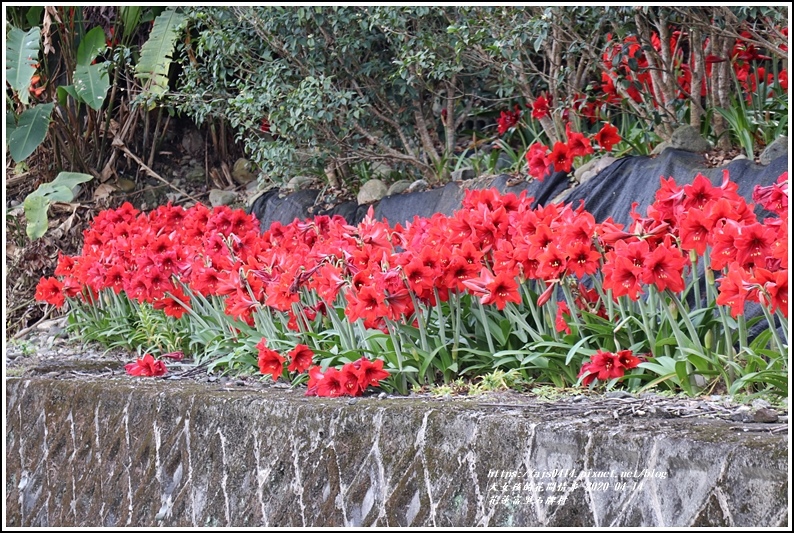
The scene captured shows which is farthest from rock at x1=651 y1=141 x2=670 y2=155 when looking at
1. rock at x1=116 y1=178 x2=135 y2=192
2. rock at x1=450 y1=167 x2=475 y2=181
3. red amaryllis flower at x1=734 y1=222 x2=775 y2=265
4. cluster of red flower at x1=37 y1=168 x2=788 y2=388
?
rock at x1=116 y1=178 x2=135 y2=192

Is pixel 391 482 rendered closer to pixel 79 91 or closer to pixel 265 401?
pixel 265 401

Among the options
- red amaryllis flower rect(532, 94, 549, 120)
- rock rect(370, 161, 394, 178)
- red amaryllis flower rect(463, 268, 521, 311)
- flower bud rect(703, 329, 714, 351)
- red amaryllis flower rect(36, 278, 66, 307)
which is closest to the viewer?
flower bud rect(703, 329, 714, 351)

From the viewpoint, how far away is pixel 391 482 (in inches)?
106

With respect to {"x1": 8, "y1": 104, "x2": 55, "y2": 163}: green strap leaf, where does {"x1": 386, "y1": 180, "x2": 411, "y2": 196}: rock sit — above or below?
below

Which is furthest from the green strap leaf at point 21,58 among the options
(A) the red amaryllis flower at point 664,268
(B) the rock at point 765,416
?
(B) the rock at point 765,416

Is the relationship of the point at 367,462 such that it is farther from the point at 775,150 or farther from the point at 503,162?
the point at 503,162

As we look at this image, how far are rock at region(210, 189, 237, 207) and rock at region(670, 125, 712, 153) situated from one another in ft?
14.6

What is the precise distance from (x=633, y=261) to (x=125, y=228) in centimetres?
405

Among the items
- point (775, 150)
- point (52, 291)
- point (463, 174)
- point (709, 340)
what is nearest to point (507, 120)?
point (463, 174)

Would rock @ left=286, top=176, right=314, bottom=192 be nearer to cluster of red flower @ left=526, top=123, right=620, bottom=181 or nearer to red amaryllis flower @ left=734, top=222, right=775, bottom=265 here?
cluster of red flower @ left=526, top=123, right=620, bottom=181

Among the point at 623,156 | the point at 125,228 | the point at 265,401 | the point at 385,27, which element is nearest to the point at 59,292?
the point at 125,228

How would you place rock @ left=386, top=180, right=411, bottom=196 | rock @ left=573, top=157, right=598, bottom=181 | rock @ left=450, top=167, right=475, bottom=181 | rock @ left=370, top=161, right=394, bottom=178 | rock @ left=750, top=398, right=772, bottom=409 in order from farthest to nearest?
rock @ left=370, top=161, right=394, bottom=178, rock @ left=386, top=180, right=411, bottom=196, rock @ left=450, top=167, right=475, bottom=181, rock @ left=573, top=157, right=598, bottom=181, rock @ left=750, top=398, right=772, bottom=409

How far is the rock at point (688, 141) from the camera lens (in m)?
4.62

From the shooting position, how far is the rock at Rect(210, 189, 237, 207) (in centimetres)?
799
